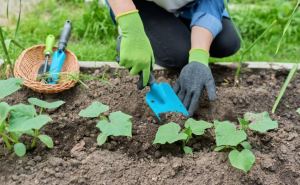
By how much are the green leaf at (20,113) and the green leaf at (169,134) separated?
40 centimetres

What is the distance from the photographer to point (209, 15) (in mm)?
2496

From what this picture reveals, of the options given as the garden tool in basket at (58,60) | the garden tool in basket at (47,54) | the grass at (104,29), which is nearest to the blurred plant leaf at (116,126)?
the garden tool in basket at (58,60)

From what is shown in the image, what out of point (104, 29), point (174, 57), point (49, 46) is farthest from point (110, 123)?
point (104, 29)

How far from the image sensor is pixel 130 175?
71.7 inches

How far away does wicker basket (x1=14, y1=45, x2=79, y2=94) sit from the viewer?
222cm

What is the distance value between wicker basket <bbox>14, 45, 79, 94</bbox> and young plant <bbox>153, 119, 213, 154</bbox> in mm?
517

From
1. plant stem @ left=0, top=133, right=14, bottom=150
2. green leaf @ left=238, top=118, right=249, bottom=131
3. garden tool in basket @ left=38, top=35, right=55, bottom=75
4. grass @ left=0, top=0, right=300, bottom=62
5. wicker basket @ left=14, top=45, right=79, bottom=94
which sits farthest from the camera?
grass @ left=0, top=0, right=300, bottom=62

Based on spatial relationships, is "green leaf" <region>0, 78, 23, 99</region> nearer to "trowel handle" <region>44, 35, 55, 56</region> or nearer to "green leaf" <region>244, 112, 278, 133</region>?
"trowel handle" <region>44, 35, 55, 56</region>

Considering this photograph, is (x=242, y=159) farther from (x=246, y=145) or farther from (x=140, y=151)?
(x=140, y=151)

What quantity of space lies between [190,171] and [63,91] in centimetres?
69

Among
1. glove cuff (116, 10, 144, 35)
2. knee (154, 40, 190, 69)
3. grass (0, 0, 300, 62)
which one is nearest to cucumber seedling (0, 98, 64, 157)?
glove cuff (116, 10, 144, 35)

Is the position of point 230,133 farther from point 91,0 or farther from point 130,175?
point 91,0

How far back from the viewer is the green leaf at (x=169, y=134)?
73.9 inches

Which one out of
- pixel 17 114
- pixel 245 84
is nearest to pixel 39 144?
pixel 17 114
